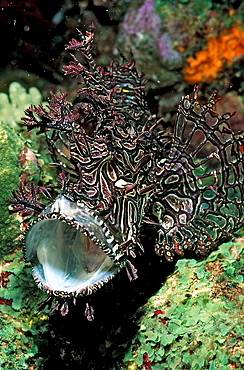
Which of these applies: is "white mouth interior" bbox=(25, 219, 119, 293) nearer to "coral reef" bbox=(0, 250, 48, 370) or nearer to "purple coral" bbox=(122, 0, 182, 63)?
"coral reef" bbox=(0, 250, 48, 370)

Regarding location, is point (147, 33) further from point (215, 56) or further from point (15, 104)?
point (15, 104)

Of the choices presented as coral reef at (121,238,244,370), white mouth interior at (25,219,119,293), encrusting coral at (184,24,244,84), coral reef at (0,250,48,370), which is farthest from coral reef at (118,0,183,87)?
white mouth interior at (25,219,119,293)

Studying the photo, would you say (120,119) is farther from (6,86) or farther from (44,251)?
(6,86)

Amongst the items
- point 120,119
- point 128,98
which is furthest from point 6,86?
point 120,119

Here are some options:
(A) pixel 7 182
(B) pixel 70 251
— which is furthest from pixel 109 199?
(A) pixel 7 182

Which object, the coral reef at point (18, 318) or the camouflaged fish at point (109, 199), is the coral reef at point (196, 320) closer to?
the camouflaged fish at point (109, 199)

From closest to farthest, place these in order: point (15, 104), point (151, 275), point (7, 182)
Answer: point (151, 275) < point (7, 182) < point (15, 104)
